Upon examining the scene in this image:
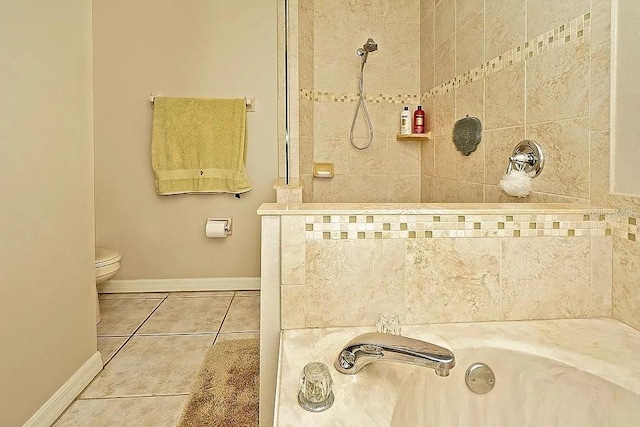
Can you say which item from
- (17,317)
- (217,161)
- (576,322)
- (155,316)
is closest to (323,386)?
(576,322)

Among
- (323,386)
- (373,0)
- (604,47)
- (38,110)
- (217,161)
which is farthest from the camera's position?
(217,161)

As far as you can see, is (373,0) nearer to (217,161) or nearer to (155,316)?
(217,161)

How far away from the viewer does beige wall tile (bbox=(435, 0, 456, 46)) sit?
8.00 feet

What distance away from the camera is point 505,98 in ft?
6.14

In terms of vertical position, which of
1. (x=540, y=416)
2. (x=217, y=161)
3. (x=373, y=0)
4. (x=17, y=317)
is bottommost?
(x=540, y=416)

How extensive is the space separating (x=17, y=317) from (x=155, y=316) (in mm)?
1413

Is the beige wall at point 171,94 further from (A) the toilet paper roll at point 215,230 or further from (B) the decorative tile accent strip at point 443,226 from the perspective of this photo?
(B) the decorative tile accent strip at point 443,226

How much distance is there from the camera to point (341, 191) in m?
3.01

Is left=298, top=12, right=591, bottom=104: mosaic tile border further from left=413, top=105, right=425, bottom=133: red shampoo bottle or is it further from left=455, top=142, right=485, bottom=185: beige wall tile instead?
left=455, top=142, right=485, bottom=185: beige wall tile

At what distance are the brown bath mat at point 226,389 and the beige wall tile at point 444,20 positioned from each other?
206 cm

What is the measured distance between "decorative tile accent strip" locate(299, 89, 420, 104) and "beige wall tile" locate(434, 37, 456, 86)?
336 millimetres

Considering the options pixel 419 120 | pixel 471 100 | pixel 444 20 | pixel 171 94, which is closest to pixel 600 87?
pixel 471 100

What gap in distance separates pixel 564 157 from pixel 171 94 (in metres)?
2.64

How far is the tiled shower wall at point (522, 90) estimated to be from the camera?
1.36 m
